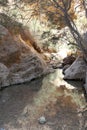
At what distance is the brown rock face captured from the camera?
41.3 ft

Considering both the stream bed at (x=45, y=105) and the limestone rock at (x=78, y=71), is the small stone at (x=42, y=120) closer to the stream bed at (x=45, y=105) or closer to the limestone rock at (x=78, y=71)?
the stream bed at (x=45, y=105)

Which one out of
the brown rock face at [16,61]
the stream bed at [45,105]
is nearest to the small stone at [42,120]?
the stream bed at [45,105]

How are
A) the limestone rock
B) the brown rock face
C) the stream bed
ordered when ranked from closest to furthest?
1. the stream bed
2. the brown rock face
3. the limestone rock

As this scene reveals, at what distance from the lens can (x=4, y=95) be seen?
1137 centimetres

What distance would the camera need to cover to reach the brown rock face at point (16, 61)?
12.6 metres

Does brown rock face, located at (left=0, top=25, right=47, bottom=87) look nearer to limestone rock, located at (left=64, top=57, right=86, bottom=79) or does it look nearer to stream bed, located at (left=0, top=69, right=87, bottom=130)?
stream bed, located at (left=0, top=69, right=87, bottom=130)

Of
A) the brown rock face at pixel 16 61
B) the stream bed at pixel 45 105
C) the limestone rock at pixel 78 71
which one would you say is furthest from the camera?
the limestone rock at pixel 78 71

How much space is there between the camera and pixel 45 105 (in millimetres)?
10008

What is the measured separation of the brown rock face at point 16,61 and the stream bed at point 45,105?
0.44m

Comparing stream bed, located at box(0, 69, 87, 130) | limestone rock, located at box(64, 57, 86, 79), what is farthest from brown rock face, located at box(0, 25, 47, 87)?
limestone rock, located at box(64, 57, 86, 79)

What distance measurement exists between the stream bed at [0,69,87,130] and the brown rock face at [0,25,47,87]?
0.44 m

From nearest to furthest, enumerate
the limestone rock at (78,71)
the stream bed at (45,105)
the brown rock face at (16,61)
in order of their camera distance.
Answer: the stream bed at (45,105)
the brown rock face at (16,61)
the limestone rock at (78,71)

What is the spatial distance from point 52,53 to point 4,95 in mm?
6562

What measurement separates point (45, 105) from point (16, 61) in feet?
12.8
